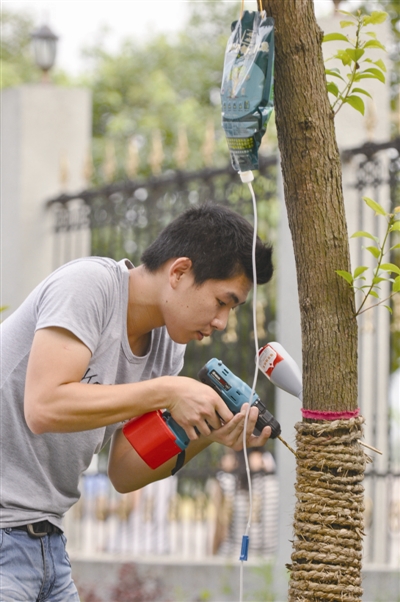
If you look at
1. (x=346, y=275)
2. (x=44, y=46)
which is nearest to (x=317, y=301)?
(x=346, y=275)

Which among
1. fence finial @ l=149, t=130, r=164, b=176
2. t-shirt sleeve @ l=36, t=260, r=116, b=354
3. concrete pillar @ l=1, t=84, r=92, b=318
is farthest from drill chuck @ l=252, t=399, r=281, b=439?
concrete pillar @ l=1, t=84, r=92, b=318

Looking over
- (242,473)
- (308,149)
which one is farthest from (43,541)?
(242,473)

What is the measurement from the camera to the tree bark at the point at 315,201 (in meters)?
1.79

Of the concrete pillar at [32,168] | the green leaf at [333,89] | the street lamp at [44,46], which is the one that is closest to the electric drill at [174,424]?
the green leaf at [333,89]

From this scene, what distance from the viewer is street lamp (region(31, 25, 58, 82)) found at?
19.5 ft

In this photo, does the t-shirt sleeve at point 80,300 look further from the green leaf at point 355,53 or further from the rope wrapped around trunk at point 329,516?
the green leaf at point 355,53

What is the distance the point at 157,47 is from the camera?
13539 millimetres

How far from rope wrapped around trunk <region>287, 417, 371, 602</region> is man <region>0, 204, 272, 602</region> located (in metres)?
0.18

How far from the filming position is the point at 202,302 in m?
1.93

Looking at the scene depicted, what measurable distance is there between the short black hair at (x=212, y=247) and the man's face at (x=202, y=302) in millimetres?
18

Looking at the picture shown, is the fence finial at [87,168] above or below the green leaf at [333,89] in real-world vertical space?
above

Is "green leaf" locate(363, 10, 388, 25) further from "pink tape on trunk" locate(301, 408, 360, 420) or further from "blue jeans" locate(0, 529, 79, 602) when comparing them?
"blue jeans" locate(0, 529, 79, 602)

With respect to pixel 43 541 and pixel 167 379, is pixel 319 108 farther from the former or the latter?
pixel 43 541

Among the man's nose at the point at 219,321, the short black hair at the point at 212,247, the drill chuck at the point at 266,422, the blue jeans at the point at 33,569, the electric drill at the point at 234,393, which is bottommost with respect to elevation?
the blue jeans at the point at 33,569
